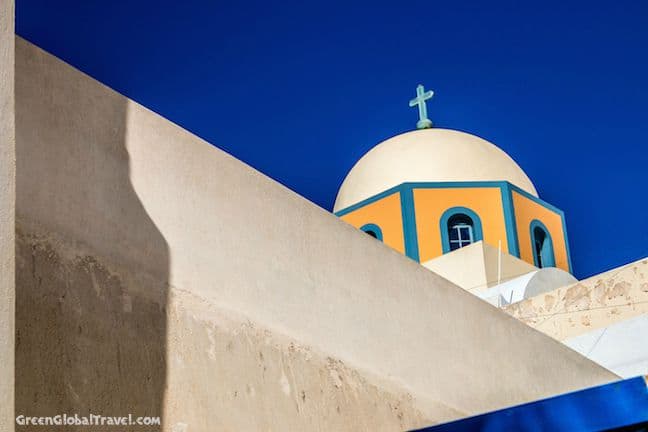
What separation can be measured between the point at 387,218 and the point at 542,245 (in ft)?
7.89

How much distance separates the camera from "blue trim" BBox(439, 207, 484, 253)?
580 inches

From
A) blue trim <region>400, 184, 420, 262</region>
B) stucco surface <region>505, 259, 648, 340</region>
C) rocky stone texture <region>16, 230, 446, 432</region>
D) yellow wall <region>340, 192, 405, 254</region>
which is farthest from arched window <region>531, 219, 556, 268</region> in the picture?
rocky stone texture <region>16, 230, 446, 432</region>

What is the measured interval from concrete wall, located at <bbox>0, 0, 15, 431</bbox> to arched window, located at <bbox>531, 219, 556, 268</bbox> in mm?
13485

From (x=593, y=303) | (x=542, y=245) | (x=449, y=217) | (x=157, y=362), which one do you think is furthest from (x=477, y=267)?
(x=157, y=362)

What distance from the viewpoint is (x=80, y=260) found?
311 centimetres

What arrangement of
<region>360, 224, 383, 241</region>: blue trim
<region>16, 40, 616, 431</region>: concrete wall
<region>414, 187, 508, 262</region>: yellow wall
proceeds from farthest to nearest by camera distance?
1. <region>360, 224, 383, 241</region>: blue trim
2. <region>414, 187, 508, 262</region>: yellow wall
3. <region>16, 40, 616, 431</region>: concrete wall

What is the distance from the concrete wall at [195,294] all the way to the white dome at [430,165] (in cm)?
1084

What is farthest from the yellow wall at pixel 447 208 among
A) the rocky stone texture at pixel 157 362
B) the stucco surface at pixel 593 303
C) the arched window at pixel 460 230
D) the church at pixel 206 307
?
the rocky stone texture at pixel 157 362

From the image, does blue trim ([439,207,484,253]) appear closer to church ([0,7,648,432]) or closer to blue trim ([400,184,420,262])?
blue trim ([400,184,420,262])

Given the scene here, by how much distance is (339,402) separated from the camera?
405 centimetres

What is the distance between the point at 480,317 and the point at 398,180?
35.1 ft

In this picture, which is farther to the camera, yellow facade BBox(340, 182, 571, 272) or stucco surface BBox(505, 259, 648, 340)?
yellow facade BBox(340, 182, 571, 272)

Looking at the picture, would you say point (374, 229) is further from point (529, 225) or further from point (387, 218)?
point (529, 225)

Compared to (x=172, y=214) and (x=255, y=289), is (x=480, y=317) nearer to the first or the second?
(x=255, y=289)
